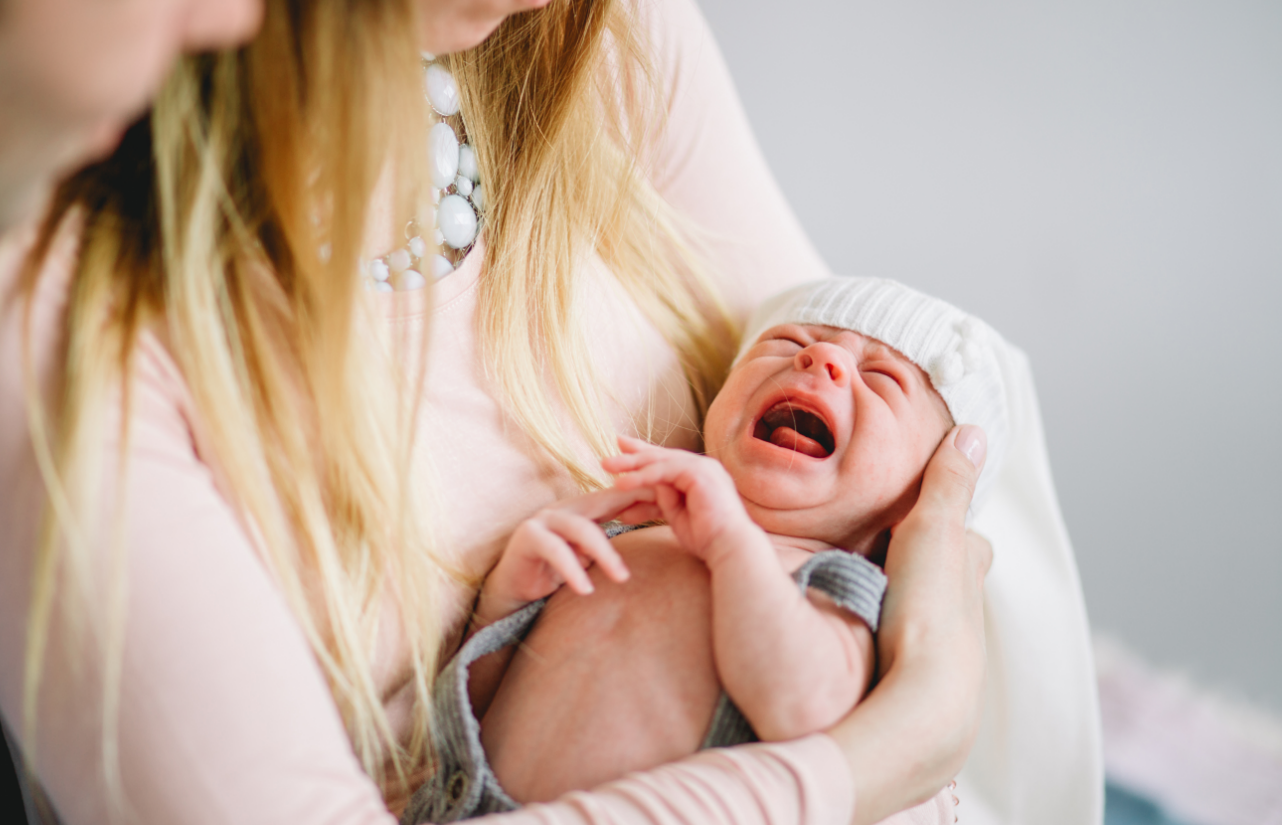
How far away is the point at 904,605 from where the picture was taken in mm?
872

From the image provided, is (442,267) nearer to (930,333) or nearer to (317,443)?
(317,443)

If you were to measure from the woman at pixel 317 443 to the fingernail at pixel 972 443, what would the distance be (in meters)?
0.01

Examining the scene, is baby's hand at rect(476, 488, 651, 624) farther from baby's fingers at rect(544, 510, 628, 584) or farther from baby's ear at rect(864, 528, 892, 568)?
baby's ear at rect(864, 528, 892, 568)

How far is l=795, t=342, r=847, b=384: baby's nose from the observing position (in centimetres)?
99

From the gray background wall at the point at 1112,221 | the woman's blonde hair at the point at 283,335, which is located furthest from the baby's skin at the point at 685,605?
the gray background wall at the point at 1112,221

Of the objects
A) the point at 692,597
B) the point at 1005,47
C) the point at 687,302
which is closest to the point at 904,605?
the point at 692,597

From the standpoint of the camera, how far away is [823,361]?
987mm

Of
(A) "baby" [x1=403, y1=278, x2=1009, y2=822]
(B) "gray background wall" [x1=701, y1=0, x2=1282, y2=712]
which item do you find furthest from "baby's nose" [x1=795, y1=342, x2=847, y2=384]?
(B) "gray background wall" [x1=701, y1=0, x2=1282, y2=712]

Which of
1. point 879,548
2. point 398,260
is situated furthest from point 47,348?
point 879,548

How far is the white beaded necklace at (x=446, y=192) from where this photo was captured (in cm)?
90

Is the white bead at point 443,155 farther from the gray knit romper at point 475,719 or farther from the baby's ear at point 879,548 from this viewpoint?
the baby's ear at point 879,548

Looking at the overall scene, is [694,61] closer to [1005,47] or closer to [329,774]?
[1005,47]

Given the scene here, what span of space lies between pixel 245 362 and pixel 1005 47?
5.04 ft

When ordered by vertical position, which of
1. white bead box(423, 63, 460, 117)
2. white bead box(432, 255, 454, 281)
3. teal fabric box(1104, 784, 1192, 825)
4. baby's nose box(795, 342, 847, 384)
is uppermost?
white bead box(423, 63, 460, 117)
